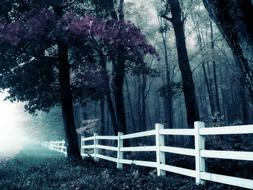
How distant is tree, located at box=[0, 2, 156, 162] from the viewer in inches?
601

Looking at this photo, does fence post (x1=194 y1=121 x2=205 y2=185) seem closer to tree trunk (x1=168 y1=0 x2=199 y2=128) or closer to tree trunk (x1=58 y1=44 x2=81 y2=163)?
tree trunk (x1=168 y1=0 x2=199 y2=128)

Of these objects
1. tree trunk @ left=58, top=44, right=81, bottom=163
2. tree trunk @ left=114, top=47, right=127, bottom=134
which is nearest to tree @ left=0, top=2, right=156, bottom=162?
tree trunk @ left=58, top=44, right=81, bottom=163

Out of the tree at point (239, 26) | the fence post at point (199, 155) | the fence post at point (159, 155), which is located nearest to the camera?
the tree at point (239, 26)

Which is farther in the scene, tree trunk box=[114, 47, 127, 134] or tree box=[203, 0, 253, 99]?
tree trunk box=[114, 47, 127, 134]

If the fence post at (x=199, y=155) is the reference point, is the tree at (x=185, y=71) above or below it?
above

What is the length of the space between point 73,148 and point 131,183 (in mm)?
9377

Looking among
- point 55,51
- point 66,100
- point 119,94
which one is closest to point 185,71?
point 119,94

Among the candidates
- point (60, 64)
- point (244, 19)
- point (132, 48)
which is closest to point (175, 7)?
point (132, 48)

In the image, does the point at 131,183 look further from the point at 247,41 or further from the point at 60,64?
the point at 60,64

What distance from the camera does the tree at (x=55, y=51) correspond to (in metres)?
15.3

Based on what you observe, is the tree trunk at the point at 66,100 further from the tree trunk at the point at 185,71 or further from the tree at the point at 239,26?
the tree at the point at 239,26

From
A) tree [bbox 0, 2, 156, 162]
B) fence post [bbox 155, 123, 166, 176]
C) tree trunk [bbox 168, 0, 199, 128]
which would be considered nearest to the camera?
fence post [bbox 155, 123, 166, 176]

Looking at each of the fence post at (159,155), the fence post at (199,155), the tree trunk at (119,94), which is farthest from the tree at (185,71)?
the fence post at (199,155)

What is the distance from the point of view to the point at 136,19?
1447 inches
